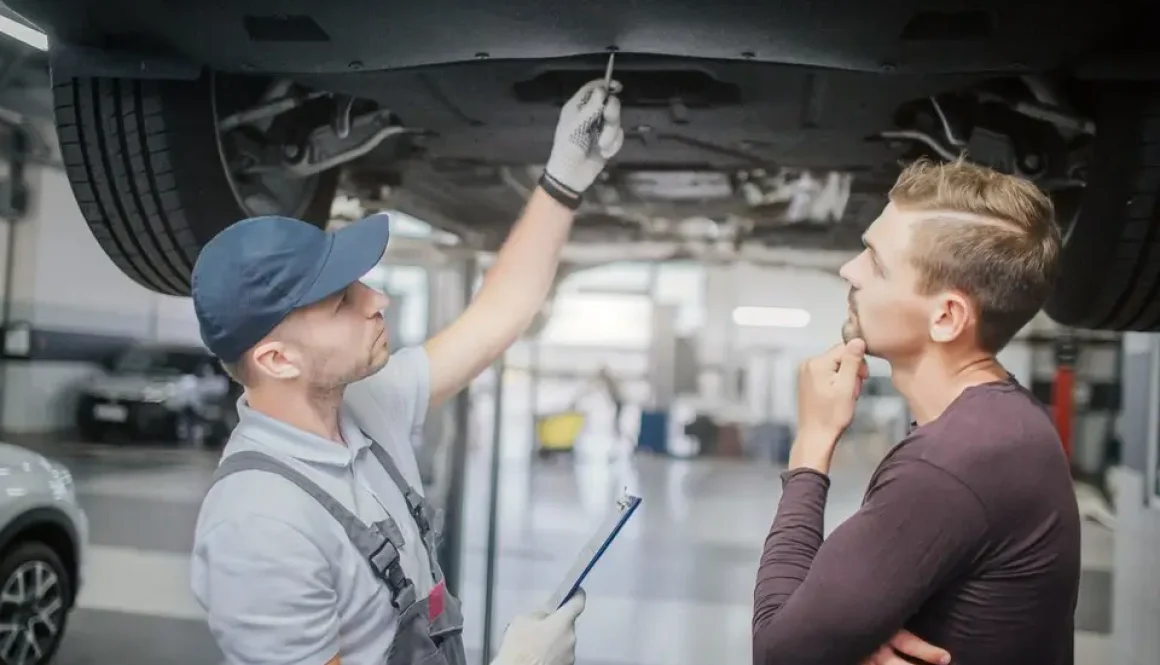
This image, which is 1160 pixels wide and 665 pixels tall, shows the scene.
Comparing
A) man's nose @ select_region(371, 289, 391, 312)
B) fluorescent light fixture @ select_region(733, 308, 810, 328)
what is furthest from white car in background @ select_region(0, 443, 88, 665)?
fluorescent light fixture @ select_region(733, 308, 810, 328)

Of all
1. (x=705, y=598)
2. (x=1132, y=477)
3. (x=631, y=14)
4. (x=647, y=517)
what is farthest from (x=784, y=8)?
(x=647, y=517)

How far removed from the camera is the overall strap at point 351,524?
3.26ft

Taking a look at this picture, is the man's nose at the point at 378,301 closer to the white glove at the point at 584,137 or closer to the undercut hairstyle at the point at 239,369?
the undercut hairstyle at the point at 239,369

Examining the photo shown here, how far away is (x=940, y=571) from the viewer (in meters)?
0.79

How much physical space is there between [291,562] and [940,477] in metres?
0.61

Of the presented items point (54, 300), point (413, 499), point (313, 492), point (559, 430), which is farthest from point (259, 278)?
point (559, 430)

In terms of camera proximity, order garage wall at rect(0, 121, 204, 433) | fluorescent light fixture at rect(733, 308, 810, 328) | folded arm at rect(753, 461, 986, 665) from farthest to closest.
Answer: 1. fluorescent light fixture at rect(733, 308, 810, 328)
2. garage wall at rect(0, 121, 204, 433)
3. folded arm at rect(753, 461, 986, 665)

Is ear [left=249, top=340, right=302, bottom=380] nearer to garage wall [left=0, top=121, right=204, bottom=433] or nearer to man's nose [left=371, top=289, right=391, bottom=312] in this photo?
man's nose [left=371, top=289, right=391, bottom=312]

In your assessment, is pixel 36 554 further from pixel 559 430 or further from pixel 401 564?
pixel 559 430

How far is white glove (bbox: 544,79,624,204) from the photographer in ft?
4.58

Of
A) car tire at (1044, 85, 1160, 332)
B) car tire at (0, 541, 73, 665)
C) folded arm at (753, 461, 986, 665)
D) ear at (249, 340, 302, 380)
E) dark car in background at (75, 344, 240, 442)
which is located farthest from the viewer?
dark car in background at (75, 344, 240, 442)

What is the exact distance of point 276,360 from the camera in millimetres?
1042

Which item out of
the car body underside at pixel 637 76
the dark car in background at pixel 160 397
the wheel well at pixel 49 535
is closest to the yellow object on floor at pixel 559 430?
the dark car in background at pixel 160 397

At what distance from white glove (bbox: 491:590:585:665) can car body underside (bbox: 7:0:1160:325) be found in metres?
0.76
